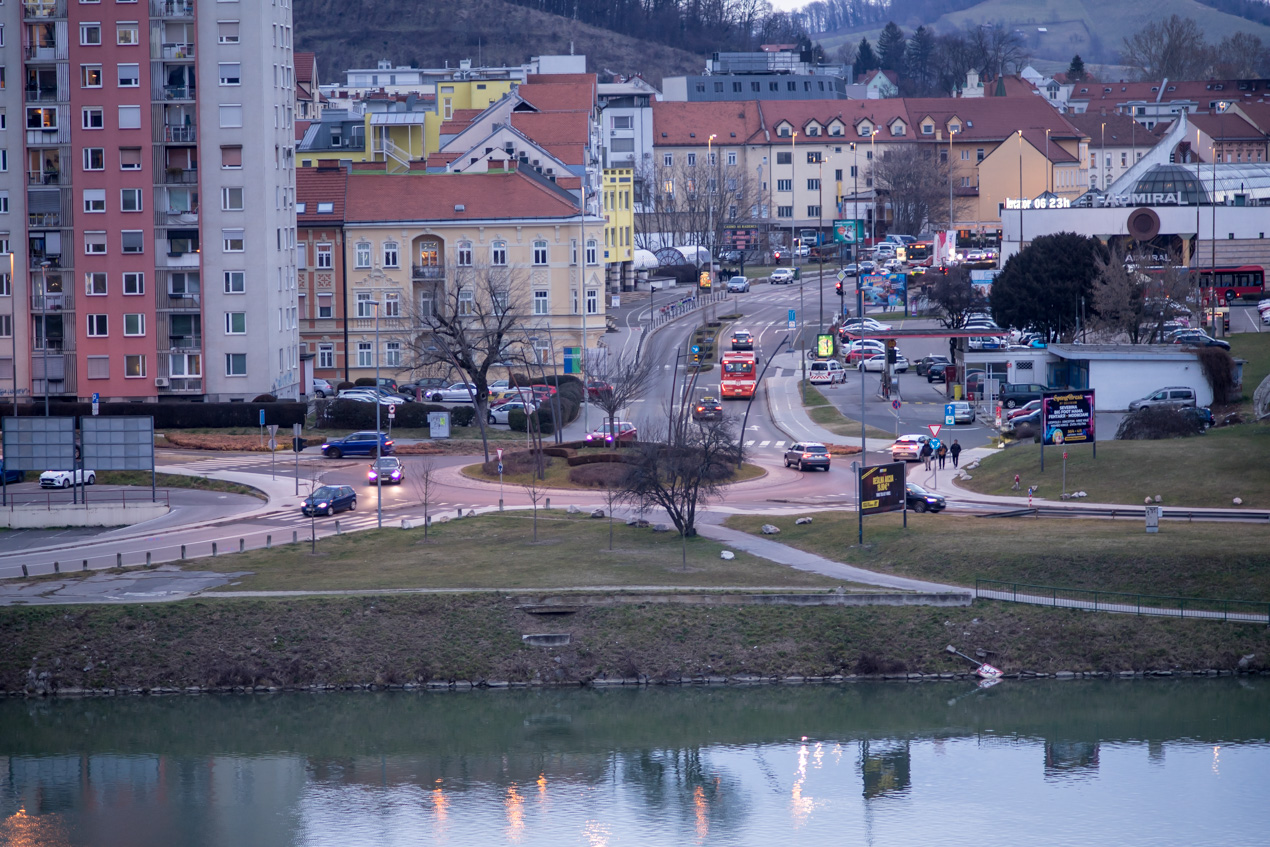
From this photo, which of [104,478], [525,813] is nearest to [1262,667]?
[525,813]

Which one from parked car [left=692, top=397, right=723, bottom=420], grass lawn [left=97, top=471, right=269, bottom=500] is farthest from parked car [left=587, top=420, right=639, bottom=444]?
grass lawn [left=97, top=471, right=269, bottom=500]

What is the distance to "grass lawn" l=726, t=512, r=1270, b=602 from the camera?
41625 mm

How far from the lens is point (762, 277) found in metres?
131

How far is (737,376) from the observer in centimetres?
8100

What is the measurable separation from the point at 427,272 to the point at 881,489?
46.9 meters

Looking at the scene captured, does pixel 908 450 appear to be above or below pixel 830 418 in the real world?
below

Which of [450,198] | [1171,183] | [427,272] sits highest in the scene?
[1171,183]

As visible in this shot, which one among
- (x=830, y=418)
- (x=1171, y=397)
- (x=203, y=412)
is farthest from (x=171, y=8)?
(x=1171, y=397)

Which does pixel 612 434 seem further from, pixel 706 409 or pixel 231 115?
pixel 231 115

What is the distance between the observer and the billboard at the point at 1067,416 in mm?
54625

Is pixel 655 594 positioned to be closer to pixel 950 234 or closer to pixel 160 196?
pixel 160 196

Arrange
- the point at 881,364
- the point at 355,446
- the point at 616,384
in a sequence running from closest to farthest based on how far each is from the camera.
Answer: the point at 355,446
the point at 616,384
the point at 881,364

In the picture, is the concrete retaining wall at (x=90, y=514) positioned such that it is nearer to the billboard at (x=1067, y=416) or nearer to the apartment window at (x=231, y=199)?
the apartment window at (x=231, y=199)

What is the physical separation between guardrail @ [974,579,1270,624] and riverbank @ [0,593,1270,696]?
1.10ft
